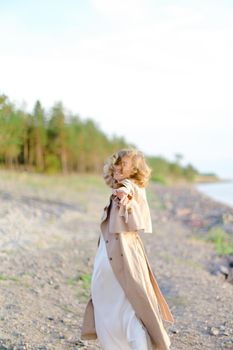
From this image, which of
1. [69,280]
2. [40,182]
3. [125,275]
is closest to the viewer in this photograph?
[125,275]

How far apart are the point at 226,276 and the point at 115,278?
6753 mm

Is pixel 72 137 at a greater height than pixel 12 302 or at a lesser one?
greater

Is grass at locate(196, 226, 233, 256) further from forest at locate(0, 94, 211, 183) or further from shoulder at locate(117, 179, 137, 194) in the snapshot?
forest at locate(0, 94, 211, 183)

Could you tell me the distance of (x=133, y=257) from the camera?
4551 millimetres

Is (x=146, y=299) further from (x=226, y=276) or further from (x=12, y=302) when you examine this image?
(x=226, y=276)

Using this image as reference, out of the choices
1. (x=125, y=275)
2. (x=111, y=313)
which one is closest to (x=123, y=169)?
(x=125, y=275)

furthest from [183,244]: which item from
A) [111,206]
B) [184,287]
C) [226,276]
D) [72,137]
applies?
[72,137]

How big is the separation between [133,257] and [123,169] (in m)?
0.77

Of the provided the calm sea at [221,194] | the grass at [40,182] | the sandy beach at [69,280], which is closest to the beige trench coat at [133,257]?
the sandy beach at [69,280]

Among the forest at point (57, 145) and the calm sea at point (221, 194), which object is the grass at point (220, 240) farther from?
the calm sea at point (221, 194)

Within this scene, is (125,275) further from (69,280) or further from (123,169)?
(69,280)

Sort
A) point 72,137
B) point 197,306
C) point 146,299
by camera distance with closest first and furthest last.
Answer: point 146,299 → point 197,306 → point 72,137

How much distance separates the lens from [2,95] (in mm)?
15055

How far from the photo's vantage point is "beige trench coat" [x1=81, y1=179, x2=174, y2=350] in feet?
14.6
